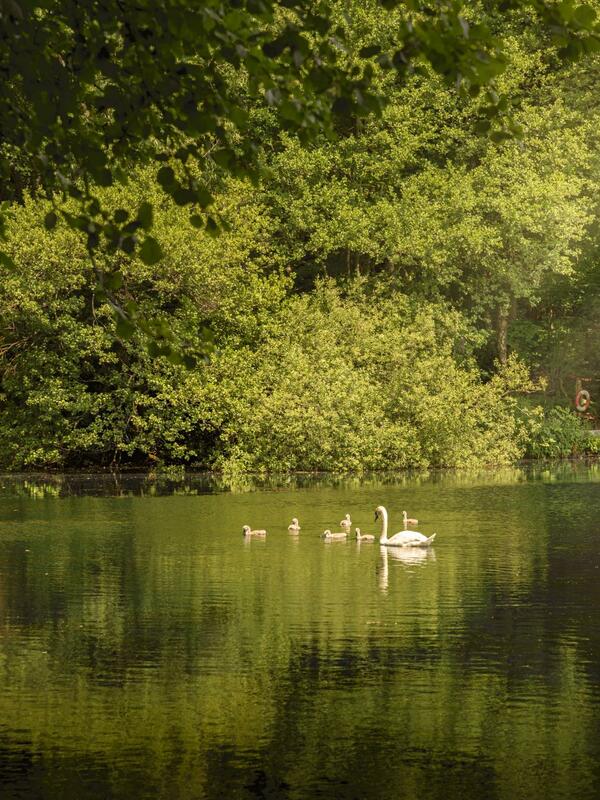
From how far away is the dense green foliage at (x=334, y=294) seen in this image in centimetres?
4609

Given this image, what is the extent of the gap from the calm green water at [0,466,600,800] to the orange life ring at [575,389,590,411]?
27796 millimetres

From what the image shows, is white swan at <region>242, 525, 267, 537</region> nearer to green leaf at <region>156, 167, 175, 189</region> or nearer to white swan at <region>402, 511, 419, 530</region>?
white swan at <region>402, 511, 419, 530</region>

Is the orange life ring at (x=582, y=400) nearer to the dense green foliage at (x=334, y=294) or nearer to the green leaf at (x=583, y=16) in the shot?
the dense green foliage at (x=334, y=294)

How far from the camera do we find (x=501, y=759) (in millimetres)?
12281

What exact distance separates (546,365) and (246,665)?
1866 inches

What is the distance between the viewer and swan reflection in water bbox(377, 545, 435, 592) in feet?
82.0

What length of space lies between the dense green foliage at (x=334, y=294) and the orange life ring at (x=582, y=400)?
232 centimetres

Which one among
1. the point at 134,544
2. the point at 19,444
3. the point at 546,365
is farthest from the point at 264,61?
the point at 546,365

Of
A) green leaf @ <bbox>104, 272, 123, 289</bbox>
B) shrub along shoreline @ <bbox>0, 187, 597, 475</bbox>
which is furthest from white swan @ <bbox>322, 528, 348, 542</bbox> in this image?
green leaf @ <bbox>104, 272, 123, 289</bbox>

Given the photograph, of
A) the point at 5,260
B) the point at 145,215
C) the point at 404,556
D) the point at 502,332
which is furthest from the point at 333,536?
the point at 502,332

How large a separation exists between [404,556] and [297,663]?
1014 cm

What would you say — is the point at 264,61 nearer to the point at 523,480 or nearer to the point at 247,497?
the point at 247,497

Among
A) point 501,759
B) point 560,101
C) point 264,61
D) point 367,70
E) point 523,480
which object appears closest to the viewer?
point 264,61

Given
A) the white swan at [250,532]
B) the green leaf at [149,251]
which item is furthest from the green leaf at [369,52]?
the white swan at [250,532]
